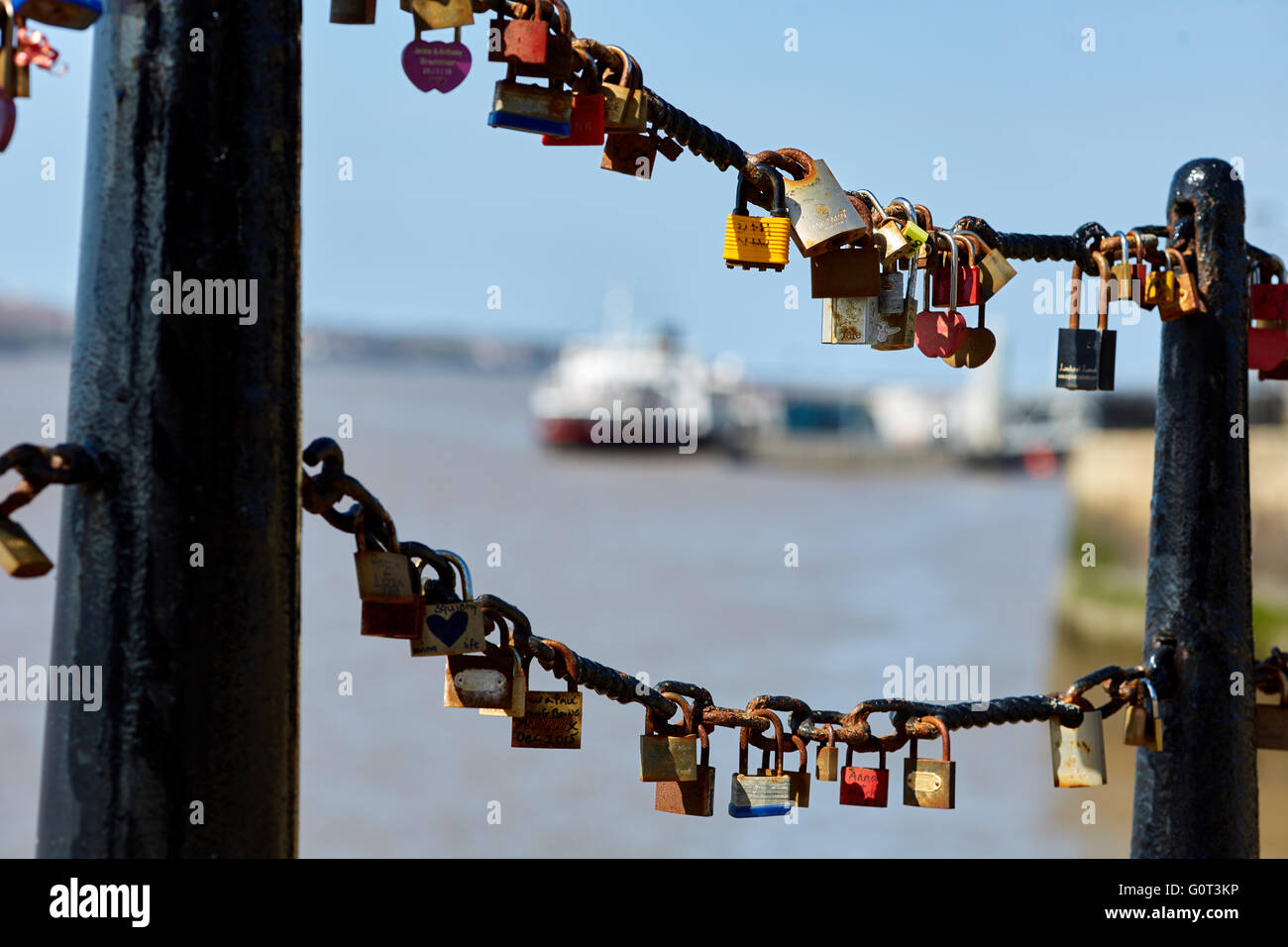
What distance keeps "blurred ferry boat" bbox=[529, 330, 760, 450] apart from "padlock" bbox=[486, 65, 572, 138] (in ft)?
204

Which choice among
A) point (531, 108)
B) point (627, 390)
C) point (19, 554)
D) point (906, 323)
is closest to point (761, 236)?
point (906, 323)

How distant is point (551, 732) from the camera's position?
216 cm

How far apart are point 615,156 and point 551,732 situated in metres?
0.86

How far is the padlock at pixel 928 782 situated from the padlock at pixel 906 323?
651 mm

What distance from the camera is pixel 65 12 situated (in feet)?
4.94

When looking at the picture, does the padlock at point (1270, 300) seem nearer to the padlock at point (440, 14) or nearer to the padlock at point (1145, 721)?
the padlock at point (1145, 721)

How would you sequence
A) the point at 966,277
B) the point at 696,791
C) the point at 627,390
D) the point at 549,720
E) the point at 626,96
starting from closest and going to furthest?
the point at 626,96 < the point at 549,720 < the point at 696,791 < the point at 966,277 < the point at 627,390

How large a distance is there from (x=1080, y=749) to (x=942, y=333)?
770 millimetres

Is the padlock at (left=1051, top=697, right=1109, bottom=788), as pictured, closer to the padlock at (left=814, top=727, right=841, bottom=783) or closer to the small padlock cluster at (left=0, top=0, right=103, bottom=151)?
the padlock at (left=814, top=727, right=841, bottom=783)

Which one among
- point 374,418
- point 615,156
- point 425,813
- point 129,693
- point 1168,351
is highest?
point 374,418

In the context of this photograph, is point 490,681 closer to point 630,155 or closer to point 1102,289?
point 630,155
